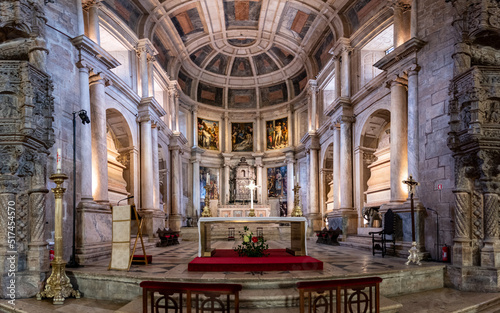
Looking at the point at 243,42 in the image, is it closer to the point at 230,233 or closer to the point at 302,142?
the point at 302,142

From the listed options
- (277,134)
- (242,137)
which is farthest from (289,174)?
(242,137)

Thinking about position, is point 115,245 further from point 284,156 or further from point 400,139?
point 284,156

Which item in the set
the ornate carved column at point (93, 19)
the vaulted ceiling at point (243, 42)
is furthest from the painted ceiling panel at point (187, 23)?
the ornate carved column at point (93, 19)

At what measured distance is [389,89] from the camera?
441 inches

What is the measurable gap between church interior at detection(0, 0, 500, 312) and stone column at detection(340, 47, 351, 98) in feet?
0.20

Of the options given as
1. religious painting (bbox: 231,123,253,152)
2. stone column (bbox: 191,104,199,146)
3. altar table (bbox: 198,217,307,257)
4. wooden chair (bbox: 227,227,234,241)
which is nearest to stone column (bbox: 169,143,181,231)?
stone column (bbox: 191,104,199,146)

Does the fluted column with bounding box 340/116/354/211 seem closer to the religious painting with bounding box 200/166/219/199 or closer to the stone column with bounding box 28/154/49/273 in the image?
the religious painting with bounding box 200/166/219/199

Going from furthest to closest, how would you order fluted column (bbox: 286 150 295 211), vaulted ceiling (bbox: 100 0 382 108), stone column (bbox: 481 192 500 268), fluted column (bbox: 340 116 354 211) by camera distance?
1. fluted column (bbox: 286 150 295 211)
2. vaulted ceiling (bbox: 100 0 382 108)
3. fluted column (bbox: 340 116 354 211)
4. stone column (bbox: 481 192 500 268)

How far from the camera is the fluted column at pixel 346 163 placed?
14445 mm

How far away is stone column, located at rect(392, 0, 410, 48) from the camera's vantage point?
10523 mm

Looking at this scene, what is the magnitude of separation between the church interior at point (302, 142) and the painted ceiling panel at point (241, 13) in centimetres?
10

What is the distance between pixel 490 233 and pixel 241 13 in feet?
49.9

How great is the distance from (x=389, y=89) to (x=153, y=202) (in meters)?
10.3

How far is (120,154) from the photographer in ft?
46.7
